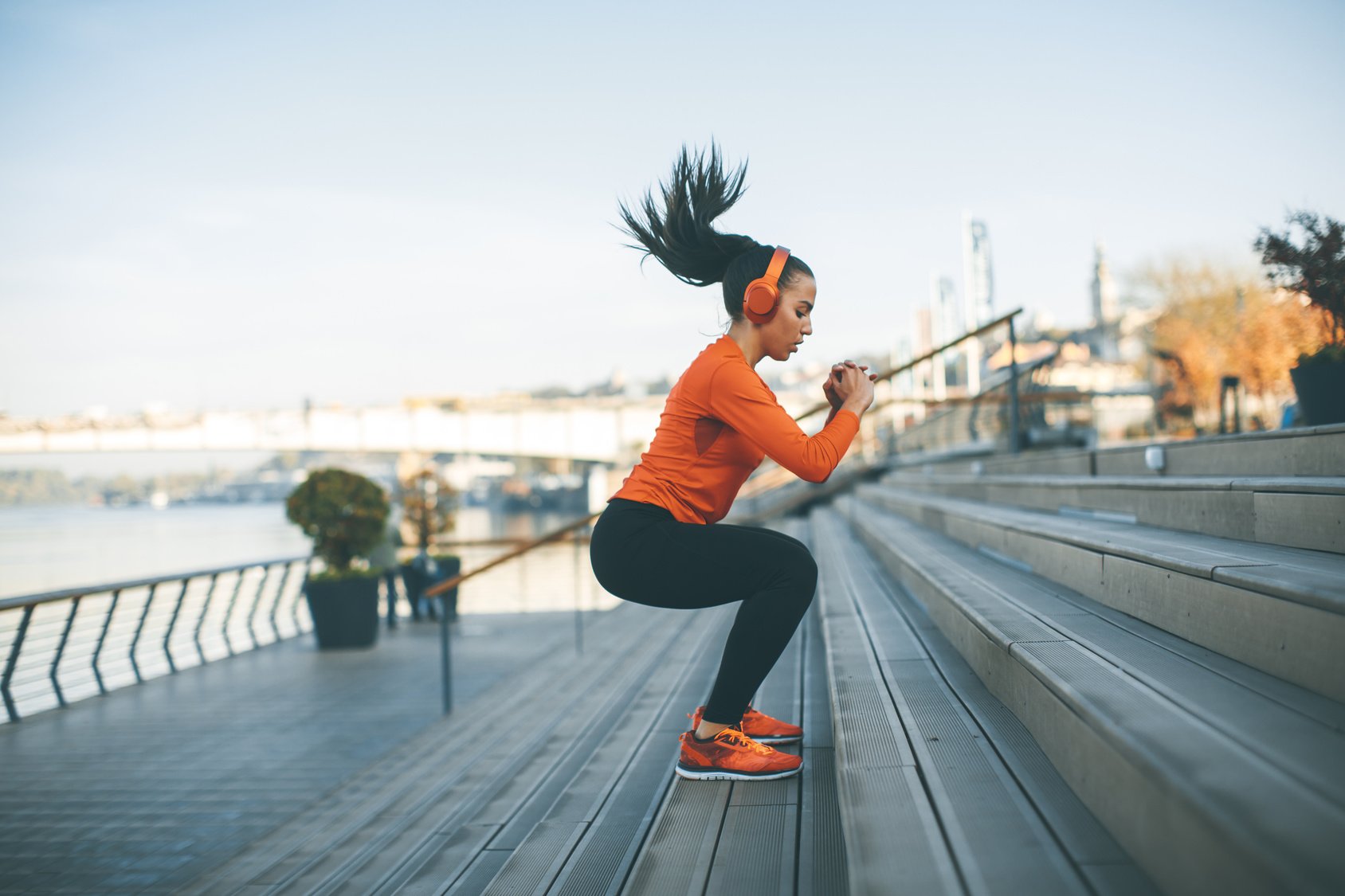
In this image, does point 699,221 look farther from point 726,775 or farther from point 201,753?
point 201,753

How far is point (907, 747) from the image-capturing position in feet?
6.18

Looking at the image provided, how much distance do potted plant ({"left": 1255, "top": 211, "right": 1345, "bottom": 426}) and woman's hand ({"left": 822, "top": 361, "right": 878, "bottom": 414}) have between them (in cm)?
234

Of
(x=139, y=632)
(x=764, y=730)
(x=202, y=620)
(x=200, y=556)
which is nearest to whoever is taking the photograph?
(x=764, y=730)

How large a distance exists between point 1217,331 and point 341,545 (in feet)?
98.4

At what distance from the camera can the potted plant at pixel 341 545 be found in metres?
7.30

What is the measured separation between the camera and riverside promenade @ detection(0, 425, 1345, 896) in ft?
4.15

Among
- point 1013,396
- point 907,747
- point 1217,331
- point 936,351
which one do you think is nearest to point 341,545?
point 936,351

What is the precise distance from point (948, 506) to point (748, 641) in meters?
3.39

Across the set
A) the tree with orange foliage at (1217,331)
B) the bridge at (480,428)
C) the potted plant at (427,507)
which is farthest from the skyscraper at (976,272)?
the potted plant at (427,507)

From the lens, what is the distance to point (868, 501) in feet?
33.8

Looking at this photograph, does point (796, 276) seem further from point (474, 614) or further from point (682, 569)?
point (474, 614)

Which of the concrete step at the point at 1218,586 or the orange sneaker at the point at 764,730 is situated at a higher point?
the concrete step at the point at 1218,586

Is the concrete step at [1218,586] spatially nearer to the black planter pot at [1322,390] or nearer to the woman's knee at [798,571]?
the woman's knee at [798,571]

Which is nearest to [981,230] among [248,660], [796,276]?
[248,660]
